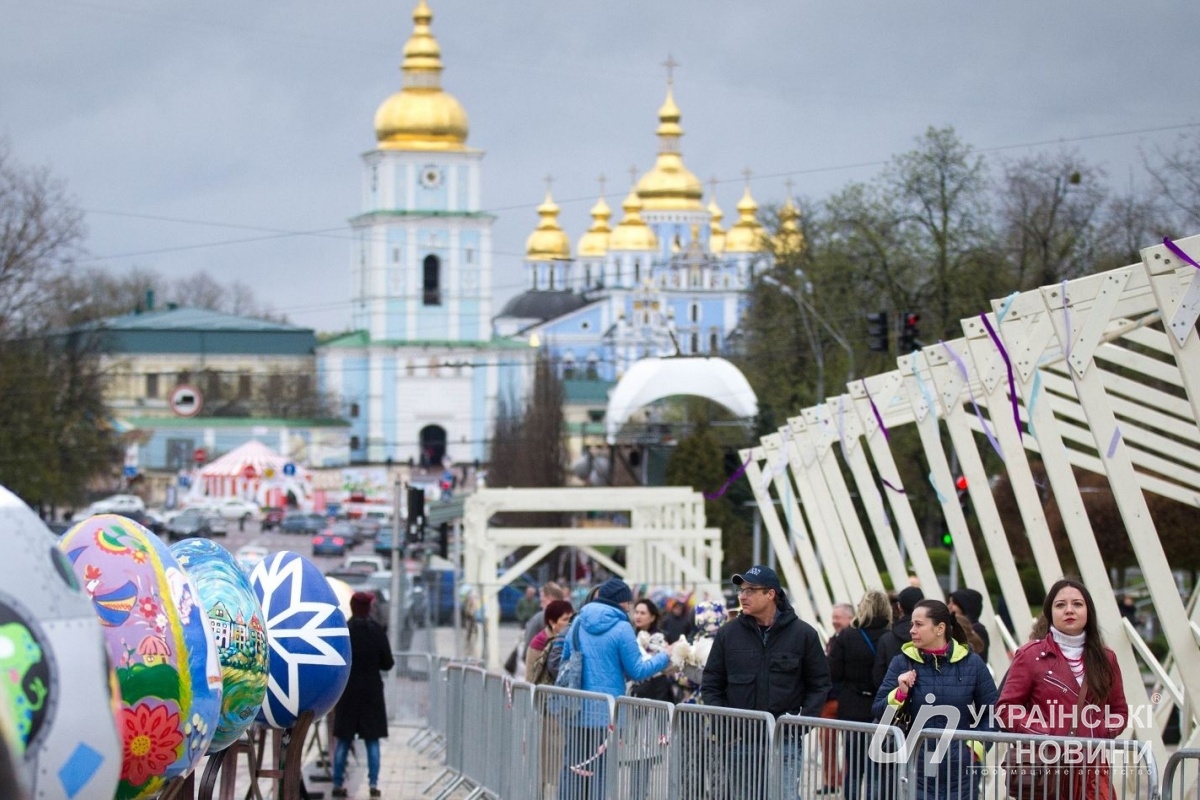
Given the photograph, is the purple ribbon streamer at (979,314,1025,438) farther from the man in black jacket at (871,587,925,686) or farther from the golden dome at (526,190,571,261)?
the golden dome at (526,190,571,261)

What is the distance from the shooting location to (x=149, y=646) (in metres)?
9.05

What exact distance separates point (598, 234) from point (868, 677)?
578 ft

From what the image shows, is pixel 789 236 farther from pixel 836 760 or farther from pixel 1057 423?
pixel 836 760

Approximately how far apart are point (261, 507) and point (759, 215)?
114 ft

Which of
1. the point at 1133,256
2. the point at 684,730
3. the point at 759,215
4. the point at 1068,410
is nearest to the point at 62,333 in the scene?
the point at 759,215

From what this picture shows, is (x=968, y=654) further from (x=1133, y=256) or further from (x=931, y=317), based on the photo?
(x=931, y=317)

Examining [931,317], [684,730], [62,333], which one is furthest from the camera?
[62,333]

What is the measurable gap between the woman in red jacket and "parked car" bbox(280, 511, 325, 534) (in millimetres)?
79627

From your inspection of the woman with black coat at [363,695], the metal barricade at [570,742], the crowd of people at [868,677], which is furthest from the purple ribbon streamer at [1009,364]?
the woman with black coat at [363,695]

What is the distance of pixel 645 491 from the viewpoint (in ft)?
117

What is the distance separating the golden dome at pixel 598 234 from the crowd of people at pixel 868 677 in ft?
566

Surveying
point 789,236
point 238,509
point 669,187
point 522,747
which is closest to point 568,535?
point 522,747

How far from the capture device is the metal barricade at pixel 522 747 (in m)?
14.3

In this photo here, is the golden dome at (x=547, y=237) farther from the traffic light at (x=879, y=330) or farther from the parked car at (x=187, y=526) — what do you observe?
the traffic light at (x=879, y=330)
